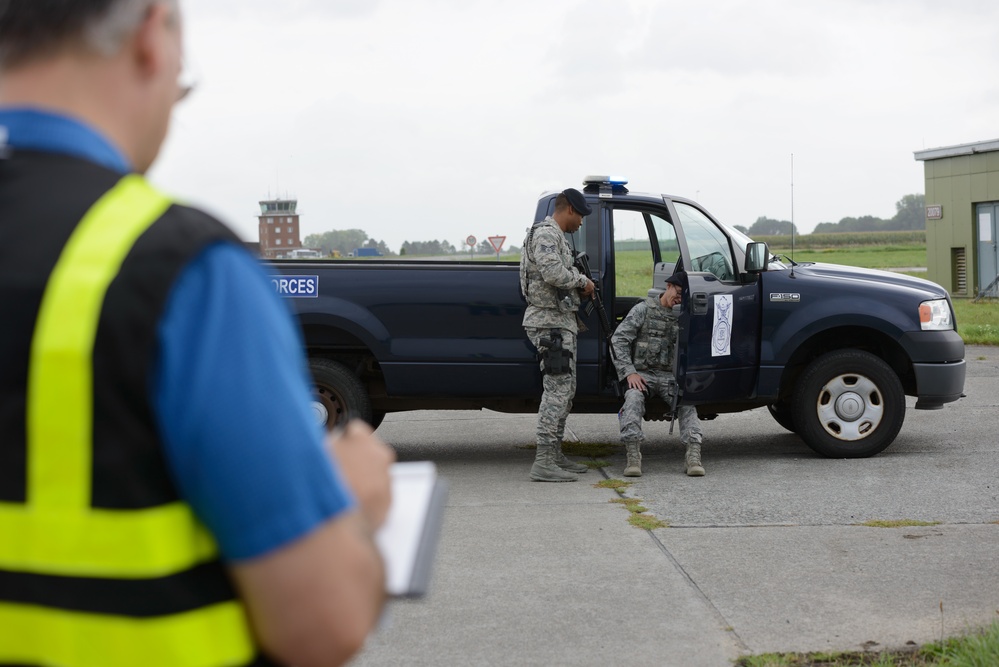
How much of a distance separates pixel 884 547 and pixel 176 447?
5.24 m

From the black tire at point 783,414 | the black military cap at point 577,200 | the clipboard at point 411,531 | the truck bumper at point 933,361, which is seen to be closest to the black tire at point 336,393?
the black military cap at point 577,200

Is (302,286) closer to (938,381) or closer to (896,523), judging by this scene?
(896,523)

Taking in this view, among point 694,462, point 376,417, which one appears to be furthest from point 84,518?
point 376,417

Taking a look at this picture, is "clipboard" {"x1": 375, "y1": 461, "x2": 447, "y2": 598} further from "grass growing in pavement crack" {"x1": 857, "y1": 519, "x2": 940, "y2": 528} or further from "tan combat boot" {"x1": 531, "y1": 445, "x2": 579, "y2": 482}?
"tan combat boot" {"x1": 531, "y1": 445, "x2": 579, "y2": 482}

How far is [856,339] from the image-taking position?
8453 mm

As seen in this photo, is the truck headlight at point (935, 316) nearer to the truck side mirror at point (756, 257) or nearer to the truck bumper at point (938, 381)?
the truck bumper at point (938, 381)

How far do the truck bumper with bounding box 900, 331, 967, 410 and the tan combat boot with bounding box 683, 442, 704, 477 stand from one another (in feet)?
5.91

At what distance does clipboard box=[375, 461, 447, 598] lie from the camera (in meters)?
1.16

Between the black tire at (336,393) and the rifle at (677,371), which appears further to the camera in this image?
the black tire at (336,393)

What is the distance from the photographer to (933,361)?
816 centimetres

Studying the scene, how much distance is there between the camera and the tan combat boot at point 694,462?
7641 millimetres

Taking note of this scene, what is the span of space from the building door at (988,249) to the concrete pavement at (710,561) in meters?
18.4

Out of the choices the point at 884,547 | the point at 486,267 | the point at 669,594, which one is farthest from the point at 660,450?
the point at 669,594

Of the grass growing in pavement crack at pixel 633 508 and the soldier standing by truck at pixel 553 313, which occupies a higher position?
the soldier standing by truck at pixel 553 313
